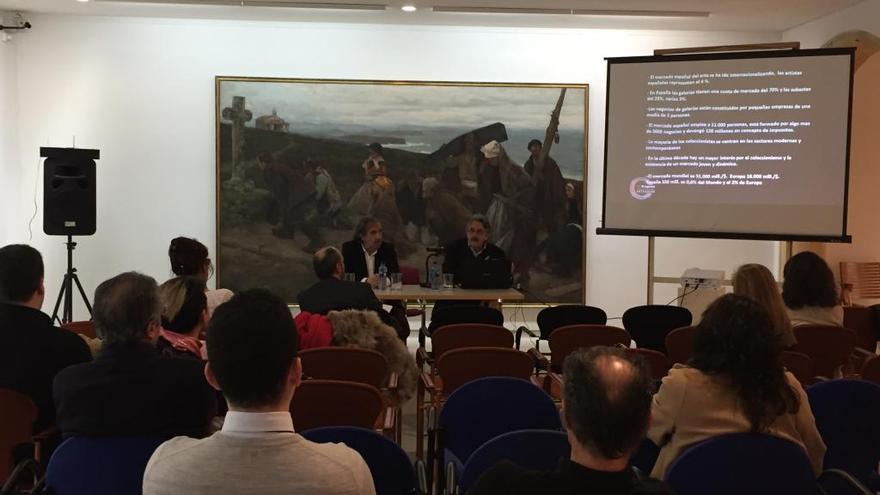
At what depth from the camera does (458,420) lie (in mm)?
3361

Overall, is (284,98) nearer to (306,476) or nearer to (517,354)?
(517,354)

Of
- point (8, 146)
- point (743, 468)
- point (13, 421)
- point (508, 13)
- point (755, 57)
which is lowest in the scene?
point (13, 421)

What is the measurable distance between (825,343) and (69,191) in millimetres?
7069

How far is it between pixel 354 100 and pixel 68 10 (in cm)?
327

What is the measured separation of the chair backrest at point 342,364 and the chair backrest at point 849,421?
204cm

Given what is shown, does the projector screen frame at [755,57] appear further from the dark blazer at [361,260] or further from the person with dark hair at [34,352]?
the person with dark hair at [34,352]

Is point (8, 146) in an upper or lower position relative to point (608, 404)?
upper

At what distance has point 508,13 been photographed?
8516mm

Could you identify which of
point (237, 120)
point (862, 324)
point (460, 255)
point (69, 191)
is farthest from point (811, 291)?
point (69, 191)

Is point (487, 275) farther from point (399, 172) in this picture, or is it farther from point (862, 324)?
point (862, 324)

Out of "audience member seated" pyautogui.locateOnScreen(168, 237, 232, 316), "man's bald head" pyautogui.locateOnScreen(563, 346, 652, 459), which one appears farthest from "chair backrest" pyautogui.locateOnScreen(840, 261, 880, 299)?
"man's bald head" pyautogui.locateOnScreen(563, 346, 652, 459)

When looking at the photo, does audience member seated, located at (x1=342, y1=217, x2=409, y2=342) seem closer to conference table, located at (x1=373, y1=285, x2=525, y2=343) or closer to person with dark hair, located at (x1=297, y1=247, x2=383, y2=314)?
conference table, located at (x1=373, y1=285, x2=525, y2=343)

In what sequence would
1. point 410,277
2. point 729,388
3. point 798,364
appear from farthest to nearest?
1. point 410,277
2. point 798,364
3. point 729,388

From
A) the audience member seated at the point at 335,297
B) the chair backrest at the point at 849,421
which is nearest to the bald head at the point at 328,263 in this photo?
the audience member seated at the point at 335,297
